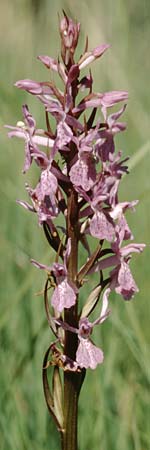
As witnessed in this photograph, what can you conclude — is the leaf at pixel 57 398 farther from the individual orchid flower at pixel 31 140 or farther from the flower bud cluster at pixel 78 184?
the individual orchid flower at pixel 31 140

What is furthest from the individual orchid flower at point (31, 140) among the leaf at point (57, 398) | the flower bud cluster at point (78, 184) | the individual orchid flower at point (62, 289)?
the leaf at point (57, 398)

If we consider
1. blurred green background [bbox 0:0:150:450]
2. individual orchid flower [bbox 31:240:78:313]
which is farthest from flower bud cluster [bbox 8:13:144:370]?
blurred green background [bbox 0:0:150:450]

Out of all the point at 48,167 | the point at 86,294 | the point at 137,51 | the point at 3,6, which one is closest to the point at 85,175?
the point at 48,167

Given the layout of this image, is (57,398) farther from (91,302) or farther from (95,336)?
(95,336)

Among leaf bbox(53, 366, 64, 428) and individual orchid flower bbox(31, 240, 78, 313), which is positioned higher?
individual orchid flower bbox(31, 240, 78, 313)

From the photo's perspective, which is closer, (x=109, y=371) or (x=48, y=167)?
(x=48, y=167)

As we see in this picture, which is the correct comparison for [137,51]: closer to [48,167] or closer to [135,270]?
[135,270]

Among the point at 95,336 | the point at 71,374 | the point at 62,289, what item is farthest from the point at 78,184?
the point at 95,336

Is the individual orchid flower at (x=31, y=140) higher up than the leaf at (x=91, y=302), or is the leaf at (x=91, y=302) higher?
the individual orchid flower at (x=31, y=140)

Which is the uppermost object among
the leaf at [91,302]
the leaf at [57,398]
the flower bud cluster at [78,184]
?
the flower bud cluster at [78,184]

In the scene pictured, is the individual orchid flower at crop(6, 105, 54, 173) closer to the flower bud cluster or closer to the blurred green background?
the flower bud cluster

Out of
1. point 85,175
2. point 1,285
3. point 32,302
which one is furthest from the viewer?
point 1,285
